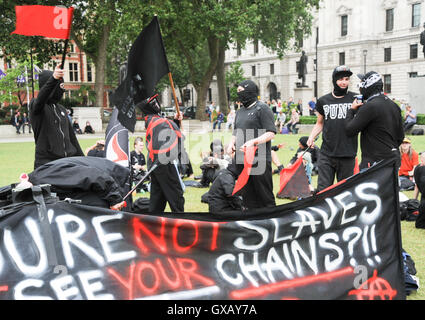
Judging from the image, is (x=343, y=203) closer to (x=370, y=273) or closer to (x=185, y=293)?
(x=370, y=273)

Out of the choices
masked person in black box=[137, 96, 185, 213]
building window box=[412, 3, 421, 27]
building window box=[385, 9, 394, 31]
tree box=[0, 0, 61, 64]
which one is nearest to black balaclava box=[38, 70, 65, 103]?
masked person in black box=[137, 96, 185, 213]

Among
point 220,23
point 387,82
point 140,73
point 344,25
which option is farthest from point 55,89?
point 344,25

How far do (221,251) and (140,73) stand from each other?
2347 millimetres

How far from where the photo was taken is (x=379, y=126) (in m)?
5.41

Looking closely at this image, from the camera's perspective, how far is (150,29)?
17.5ft

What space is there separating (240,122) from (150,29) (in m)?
1.60

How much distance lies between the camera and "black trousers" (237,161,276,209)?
5965mm

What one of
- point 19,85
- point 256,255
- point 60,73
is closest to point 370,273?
point 256,255

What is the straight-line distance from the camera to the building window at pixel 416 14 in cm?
5766

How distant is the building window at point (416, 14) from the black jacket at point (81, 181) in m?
61.0

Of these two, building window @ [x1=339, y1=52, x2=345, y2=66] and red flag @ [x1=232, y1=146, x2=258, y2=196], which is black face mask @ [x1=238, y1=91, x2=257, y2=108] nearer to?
red flag @ [x1=232, y1=146, x2=258, y2=196]

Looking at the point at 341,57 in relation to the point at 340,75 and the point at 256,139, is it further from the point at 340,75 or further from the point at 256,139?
the point at 256,139

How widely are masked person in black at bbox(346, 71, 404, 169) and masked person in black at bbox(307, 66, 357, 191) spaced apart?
2.45 ft

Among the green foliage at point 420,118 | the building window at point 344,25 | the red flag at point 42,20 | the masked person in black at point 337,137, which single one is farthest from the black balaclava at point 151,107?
the building window at point 344,25
